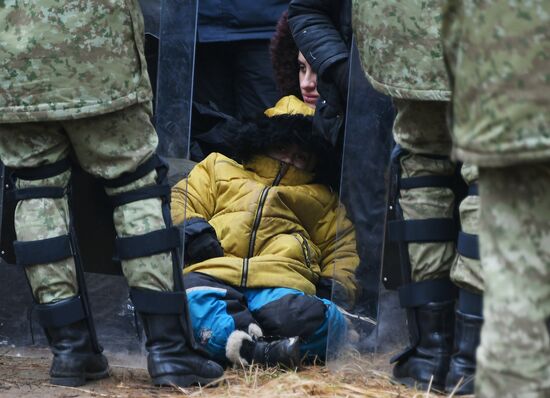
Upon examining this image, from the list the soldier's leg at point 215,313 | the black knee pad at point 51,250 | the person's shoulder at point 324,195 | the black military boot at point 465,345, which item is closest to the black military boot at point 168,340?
the black knee pad at point 51,250

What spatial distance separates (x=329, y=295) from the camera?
450cm

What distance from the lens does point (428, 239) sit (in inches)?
137

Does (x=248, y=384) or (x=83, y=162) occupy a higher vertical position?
(x=83, y=162)

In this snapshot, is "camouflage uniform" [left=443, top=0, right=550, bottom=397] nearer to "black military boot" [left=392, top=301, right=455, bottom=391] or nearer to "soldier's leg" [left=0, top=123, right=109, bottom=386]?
"black military boot" [left=392, top=301, right=455, bottom=391]

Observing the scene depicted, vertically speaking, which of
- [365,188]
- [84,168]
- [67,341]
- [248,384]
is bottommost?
[248,384]

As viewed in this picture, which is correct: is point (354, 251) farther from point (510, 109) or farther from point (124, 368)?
point (510, 109)

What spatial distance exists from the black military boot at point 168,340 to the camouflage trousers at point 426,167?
706 millimetres

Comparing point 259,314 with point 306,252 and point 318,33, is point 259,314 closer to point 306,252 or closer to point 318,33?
point 306,252

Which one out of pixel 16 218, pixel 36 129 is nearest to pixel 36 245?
pixel 16 218

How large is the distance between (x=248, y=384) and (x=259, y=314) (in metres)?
0.57

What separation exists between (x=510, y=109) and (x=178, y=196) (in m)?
2.27

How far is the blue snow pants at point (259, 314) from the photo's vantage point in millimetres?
4070

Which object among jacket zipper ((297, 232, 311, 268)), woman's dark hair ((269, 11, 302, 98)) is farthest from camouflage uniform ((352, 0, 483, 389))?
woman's dark hair ((269, 11, 302, 98))

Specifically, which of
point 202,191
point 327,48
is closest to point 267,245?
point 202,191
